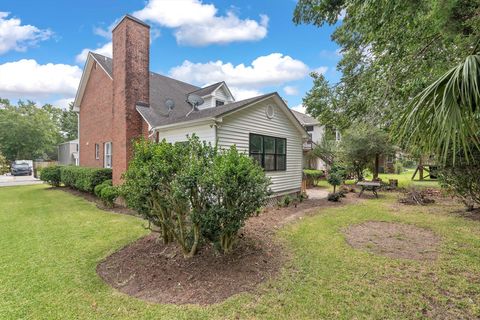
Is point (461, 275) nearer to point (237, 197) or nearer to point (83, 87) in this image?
point (237, 197)

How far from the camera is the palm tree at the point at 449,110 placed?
2432mm

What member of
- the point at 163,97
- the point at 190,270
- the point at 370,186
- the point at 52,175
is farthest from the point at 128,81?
the point at 370,186

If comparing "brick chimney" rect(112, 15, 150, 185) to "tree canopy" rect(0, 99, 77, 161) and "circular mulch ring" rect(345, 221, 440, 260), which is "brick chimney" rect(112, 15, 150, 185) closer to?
"circular mulch ring" rect(345, 221, 440, 260)

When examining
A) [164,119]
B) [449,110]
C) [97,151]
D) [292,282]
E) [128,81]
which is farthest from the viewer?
[97,151]

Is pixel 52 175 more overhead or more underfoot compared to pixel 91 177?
more underfoot

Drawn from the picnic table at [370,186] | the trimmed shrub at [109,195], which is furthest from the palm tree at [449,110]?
the picnic table at [370,186]

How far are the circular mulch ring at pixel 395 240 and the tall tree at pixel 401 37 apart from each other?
10.1 ft

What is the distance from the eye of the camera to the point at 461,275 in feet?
13.4

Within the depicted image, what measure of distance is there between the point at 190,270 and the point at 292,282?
66.9 inches

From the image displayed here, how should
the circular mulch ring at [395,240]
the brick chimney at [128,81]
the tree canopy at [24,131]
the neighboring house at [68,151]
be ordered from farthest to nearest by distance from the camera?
the tree canopy at [24,131] < the neighboring house at [68,151] < the brick chimney at [128,81] < the circular mulch ring at [395,240]

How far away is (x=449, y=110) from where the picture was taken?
2.48 m

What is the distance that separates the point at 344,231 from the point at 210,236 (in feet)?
13.5

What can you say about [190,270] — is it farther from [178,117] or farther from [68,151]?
[68,151]

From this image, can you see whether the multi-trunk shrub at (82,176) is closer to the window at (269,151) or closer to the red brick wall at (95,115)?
A: the red brick wall at (95,115)
